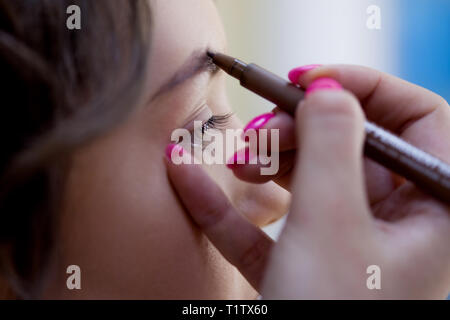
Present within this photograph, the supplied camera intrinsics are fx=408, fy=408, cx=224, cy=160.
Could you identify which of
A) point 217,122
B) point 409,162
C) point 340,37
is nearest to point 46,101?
point 217,122

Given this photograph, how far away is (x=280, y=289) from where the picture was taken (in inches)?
15.7

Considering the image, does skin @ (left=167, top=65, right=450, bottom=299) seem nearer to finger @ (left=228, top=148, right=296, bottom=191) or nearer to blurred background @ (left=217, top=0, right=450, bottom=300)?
finger @ (left=228, top=148, right=296, bottom=191)

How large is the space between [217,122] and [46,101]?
11.2 inches

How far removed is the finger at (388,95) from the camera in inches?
23.9

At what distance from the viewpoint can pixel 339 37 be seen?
114 centimetres

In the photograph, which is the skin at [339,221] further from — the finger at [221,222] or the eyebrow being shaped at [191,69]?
the eyebrow being shaped at [191,69]

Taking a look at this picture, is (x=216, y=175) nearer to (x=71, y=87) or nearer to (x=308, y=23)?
(x=71, y=87)

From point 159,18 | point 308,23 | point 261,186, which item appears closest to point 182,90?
point 159,18

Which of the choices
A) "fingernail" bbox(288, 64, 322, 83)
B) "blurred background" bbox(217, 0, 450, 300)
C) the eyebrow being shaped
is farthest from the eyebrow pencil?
"blurred background" bbox(217, 0, 450, 300)

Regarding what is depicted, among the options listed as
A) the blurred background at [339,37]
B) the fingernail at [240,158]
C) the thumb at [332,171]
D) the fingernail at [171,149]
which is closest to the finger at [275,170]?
the fingernail at [240,158]

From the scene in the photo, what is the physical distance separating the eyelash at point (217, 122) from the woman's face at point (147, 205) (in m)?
0.02

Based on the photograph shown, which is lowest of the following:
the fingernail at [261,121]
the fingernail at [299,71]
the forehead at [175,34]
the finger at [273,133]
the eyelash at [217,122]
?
the finger at [273,133]

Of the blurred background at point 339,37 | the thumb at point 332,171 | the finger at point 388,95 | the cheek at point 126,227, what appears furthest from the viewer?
the blurred background at point 339,37

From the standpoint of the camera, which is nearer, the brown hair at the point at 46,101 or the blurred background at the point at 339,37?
the brown hair at the point at 46,101
